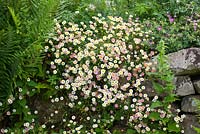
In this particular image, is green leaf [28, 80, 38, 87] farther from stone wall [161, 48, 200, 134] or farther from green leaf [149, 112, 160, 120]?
stone wall [161, 48, 200, 134]

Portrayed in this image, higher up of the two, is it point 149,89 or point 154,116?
point 149,89

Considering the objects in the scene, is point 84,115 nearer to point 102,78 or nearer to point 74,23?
point 102,78

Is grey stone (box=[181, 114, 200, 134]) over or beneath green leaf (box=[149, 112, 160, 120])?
beneath

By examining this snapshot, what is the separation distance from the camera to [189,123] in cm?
439

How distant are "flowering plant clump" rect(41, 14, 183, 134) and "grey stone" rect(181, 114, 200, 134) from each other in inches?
3.8

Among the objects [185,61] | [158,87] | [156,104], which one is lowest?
[156,104]

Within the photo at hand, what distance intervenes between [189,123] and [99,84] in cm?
97

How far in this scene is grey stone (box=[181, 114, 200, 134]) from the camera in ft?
14.4

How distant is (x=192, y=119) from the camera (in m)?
4.40

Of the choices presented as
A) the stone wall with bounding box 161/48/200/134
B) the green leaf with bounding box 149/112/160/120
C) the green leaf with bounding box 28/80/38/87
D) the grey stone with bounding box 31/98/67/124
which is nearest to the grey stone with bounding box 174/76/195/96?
the stone wall with bounding box 161/48/200/134

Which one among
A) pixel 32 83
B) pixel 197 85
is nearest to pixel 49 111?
pixel 32 83

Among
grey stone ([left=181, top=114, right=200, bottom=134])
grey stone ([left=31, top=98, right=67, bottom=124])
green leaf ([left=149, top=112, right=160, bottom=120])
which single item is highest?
grey stone ([left=31, top=98, right=67, bottom=124])

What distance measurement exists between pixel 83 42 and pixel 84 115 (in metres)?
0.74

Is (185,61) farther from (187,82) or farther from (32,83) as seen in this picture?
(32,83)
